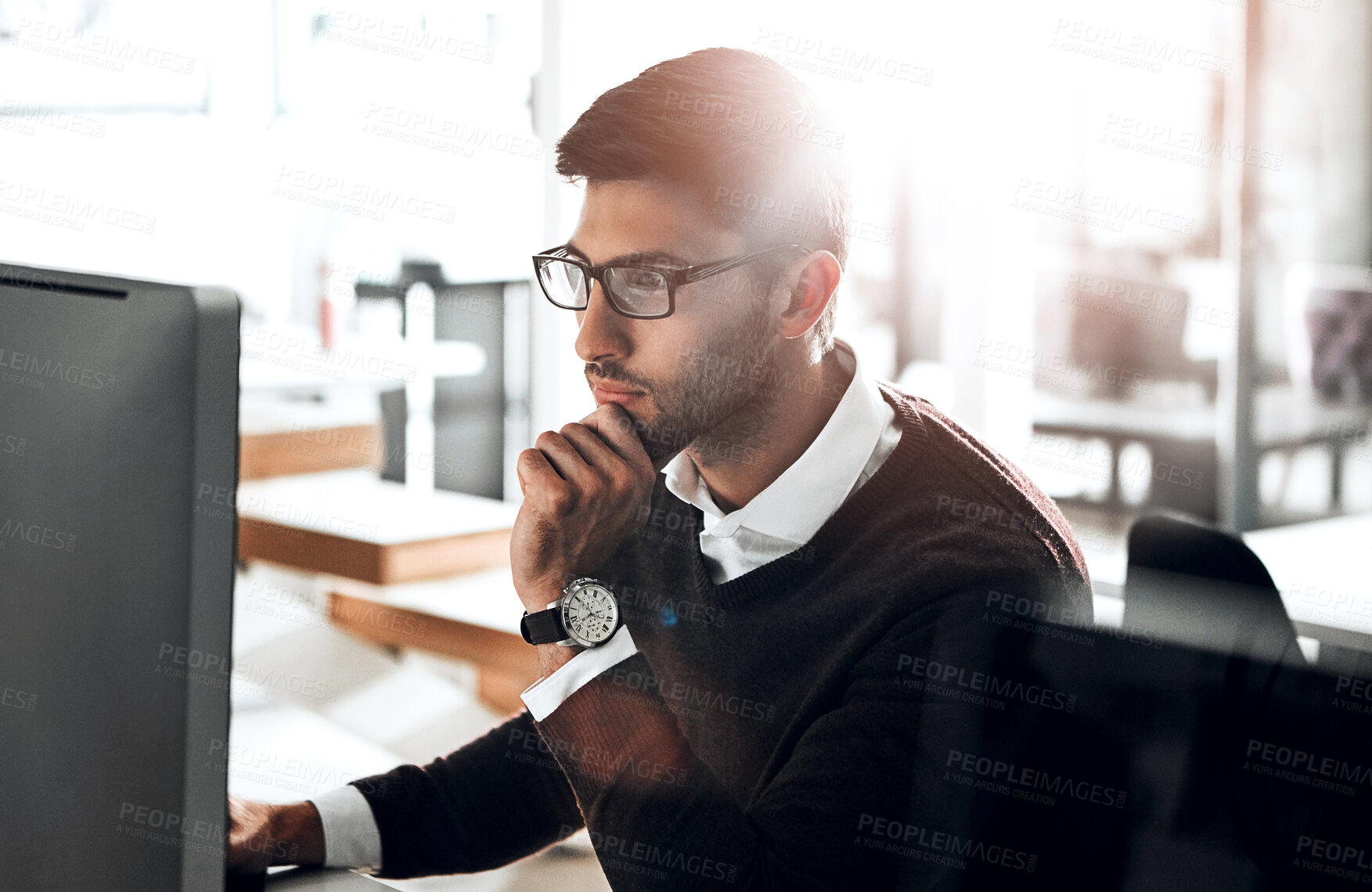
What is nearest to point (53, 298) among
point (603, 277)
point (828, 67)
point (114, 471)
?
point (114, 471)

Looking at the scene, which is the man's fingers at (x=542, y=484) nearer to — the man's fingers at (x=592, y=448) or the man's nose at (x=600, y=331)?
the man's fingers at (x=592, y=448)

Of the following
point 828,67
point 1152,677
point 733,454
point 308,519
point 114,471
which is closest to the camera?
point 114,471

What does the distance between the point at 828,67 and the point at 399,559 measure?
1.70 metres

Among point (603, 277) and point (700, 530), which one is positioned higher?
point (603, 277)

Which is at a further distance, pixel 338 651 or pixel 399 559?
pixel 338 651

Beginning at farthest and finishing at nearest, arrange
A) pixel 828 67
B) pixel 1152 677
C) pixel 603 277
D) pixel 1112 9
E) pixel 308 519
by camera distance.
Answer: pixel 308 519
pixel 1112 9
pixel 828 67
pixel 603 277
pixel 1152 677

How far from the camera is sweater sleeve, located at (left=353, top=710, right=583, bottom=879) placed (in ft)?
3.64

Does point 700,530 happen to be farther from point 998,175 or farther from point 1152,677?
point 998,175

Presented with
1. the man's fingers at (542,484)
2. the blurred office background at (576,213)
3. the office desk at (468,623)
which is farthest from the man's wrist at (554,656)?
the office desk at (468,623)

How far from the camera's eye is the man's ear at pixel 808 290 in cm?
138

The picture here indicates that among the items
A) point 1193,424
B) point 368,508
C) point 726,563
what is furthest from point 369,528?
point 1193,424

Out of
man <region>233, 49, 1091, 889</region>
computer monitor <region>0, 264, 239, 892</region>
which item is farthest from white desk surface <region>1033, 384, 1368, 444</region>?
computer monitor <region>0, 264, 239, 892</region>

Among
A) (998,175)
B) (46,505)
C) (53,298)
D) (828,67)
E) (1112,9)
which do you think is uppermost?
(1112,9)

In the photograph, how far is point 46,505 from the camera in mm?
573
